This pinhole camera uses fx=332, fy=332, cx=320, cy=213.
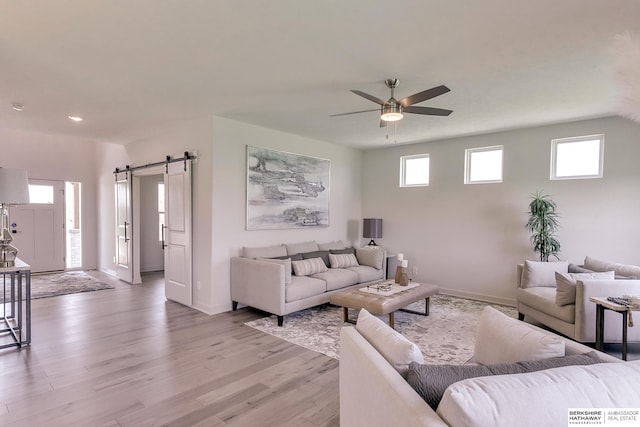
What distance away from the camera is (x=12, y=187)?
3445mm

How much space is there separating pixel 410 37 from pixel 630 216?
4083 mm

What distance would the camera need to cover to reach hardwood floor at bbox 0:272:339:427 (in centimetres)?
230

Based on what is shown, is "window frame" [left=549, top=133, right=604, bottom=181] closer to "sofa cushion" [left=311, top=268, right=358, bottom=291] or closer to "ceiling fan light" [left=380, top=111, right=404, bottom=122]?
"ceiling fan light" [left=380, top=111, right=404, bottom=122]

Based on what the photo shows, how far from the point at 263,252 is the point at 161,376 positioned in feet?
7.38

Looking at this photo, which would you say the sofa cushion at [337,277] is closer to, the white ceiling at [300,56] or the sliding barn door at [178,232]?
the sliding barn door at [178,232]

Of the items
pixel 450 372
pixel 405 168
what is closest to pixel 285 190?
pixel 405 168

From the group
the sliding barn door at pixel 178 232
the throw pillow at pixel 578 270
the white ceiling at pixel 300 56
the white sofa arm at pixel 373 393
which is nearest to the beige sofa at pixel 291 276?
the sliding barn door at pixel 178 232

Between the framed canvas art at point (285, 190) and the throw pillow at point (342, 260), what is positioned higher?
the framed canvas art at point (285, 190)

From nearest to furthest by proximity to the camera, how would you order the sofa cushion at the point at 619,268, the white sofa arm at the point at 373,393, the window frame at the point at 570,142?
the white sofa arm at the point at 373,393 → the sofa cushion at the point at 619,268 → the window frame at the point at 570,142

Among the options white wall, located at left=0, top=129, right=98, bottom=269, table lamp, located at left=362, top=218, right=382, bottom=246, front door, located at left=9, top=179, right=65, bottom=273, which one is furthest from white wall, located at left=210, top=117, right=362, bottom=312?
front door, located at left=9, top=179, right=65, bottom=273

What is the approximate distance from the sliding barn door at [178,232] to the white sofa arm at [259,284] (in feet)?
2.46

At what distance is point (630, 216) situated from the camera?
4.32m

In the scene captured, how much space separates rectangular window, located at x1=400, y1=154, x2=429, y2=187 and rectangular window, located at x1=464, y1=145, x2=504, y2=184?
72 cm

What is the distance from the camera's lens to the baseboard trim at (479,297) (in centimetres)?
515
